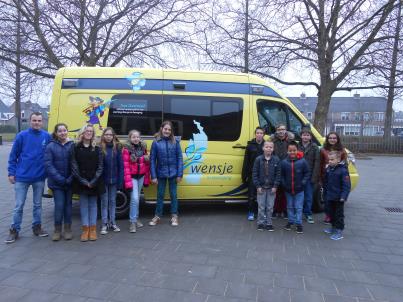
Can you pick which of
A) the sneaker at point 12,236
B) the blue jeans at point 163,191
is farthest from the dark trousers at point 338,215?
the sneaker at point 12,236

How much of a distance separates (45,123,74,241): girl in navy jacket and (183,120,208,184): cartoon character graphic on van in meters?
2.01

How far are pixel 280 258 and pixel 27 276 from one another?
2974 millimetres

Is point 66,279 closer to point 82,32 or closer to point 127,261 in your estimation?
point 127,261

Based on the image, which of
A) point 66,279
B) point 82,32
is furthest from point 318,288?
point 82,32

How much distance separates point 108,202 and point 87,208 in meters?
0.44

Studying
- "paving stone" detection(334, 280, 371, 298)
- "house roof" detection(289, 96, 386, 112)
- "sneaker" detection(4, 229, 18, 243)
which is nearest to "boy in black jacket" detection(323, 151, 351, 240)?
"paving stone" detection(334, 280, 371, 298)

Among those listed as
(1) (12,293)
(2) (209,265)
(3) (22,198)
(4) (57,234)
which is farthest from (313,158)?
(1) (12,293)

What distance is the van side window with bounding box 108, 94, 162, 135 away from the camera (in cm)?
604

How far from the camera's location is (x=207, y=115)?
6270 millimetres

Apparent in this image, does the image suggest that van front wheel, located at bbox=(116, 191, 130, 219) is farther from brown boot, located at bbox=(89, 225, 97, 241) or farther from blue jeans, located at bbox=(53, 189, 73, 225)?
blue jeans, located at bbox=(53, 189, 73, 225)

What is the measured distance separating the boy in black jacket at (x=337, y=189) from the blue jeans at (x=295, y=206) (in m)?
0.41

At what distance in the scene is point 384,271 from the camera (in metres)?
4.16

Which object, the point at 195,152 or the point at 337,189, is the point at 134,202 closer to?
the point at 195,152

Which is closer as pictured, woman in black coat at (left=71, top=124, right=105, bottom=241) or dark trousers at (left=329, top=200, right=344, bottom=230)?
woman in black coat at (left=71, top=124, right=105, bottom=241)
